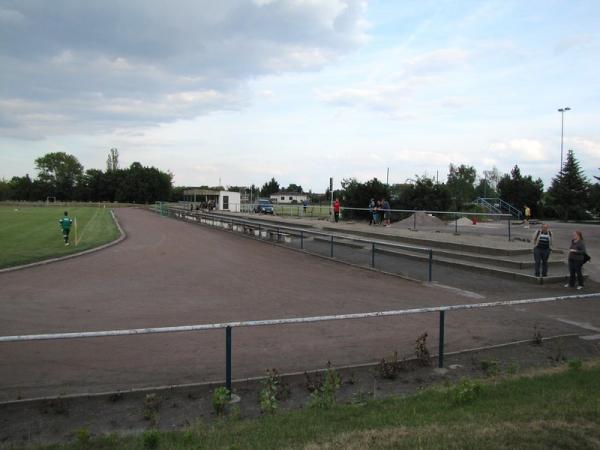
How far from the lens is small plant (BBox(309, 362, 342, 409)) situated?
200 inches

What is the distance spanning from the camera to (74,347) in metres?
7.36

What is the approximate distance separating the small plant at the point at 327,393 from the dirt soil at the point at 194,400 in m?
0.13

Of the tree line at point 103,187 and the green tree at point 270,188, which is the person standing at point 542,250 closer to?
the tree line at point 103,187

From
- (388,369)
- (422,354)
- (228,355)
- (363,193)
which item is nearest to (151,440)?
(228,355)

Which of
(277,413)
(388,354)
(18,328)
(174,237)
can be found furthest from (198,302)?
(174,237)

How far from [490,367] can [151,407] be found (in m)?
4.20

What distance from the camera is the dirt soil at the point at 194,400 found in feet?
15.9

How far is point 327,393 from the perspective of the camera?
17.1 feet

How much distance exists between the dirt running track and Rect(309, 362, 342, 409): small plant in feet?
3.04

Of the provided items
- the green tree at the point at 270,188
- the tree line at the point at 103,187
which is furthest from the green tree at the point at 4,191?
the green tree at the point at 270,188

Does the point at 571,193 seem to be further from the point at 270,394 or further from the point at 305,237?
the point at 270,394

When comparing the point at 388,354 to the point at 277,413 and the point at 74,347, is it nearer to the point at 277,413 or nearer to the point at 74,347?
the point at 277,413

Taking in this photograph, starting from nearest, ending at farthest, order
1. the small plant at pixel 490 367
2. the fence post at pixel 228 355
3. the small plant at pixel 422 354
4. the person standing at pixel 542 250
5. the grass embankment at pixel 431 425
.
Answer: the grass embankment at pixel 431 425 → the fence post at pixel 228 355 → the small plant at pixel 490 367 → the small plant at pixel 422 354 → the person standing at pixel 542 250

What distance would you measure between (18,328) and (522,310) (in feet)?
31.3
